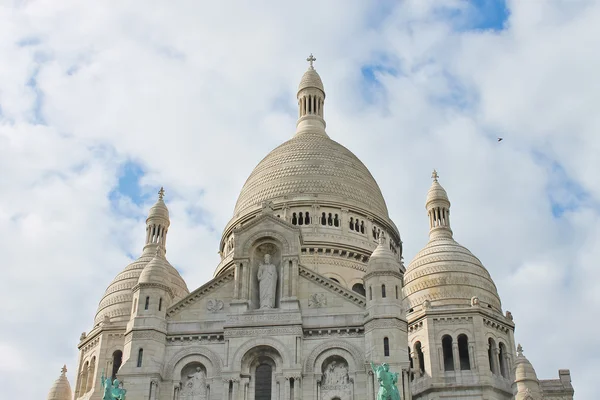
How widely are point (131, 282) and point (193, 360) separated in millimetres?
12553

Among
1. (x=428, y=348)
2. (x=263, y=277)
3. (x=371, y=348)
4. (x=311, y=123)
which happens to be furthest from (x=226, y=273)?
(x=311, y=123)

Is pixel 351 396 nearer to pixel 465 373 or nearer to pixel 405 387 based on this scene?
pixel 405 387

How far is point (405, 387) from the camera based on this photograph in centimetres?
3491

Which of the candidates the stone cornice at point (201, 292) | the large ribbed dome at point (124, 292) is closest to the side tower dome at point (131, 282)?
the large ribbed dome at point (124, 292)

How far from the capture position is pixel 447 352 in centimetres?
4459

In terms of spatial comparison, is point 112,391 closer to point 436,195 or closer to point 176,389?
point 176,389

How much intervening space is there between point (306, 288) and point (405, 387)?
21.7ft

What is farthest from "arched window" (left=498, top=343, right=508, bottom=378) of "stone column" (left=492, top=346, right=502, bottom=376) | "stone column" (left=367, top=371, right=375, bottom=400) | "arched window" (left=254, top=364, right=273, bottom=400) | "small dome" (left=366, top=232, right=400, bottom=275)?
"arched window" (left=254, top=364, right=273, bottom=400)

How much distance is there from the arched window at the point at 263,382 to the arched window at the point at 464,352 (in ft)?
37.6

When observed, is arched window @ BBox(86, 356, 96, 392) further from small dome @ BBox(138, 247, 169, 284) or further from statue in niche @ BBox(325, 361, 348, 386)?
statue in niche @ BBox(325, 361, 348, 386)

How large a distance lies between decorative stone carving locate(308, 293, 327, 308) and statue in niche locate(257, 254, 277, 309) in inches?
65.1

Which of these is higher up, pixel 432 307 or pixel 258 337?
pixel 432 307

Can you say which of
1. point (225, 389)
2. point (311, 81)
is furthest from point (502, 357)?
point (311, 81)

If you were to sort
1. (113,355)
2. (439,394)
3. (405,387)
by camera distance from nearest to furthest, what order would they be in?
(405,387)
(439,394)
(113,355)
